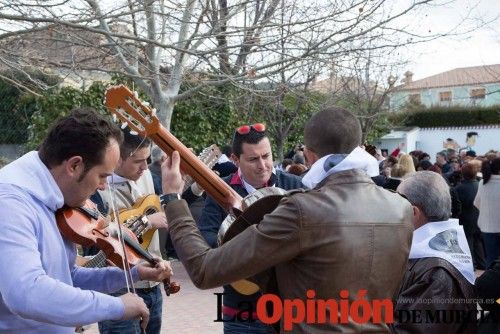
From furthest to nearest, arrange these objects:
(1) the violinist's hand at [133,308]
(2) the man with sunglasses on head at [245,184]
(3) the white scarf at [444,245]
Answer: (2) the man with sunglasses on head at [245,184] < (3) the white scarf at [444,245] < (1) the violinist's hand at [133,308]

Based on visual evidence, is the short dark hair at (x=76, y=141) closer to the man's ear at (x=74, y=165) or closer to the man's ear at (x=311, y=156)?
the man's ear at (x=74, y=165)

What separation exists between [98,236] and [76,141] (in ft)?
1.48

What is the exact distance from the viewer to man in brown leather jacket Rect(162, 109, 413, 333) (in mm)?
2488

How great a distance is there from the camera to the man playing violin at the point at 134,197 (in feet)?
13.3

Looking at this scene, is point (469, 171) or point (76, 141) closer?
point (76, 141)

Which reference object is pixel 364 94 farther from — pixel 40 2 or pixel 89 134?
pixel 89 134

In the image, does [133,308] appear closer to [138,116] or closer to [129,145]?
[138,116]

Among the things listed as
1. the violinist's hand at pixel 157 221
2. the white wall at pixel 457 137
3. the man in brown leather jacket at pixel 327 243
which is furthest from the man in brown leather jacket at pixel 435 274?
the white wall at pixel 457 137

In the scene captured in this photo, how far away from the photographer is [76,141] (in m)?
2.56

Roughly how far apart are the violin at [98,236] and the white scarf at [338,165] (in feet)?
2.78

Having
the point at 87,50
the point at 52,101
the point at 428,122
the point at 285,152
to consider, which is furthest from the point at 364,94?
the point at 428,122

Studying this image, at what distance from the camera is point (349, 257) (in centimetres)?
254

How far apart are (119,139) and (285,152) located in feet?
52.6

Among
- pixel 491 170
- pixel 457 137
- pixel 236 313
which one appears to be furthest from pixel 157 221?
pixel 457 137
